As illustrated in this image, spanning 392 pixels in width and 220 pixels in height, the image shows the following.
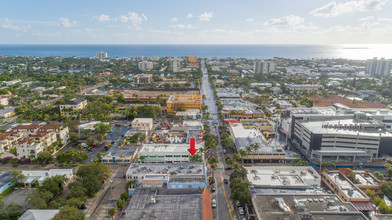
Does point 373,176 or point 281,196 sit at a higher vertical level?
point 281,196

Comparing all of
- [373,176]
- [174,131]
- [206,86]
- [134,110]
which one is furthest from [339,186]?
[206,86]

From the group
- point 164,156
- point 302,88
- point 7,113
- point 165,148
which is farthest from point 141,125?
point 302,88

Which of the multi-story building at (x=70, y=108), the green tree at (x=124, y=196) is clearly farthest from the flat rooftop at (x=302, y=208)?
the multi-story building at (x=70, y=108)

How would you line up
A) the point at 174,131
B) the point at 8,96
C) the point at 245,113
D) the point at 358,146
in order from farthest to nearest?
the point at 8,96
the point at 245,113
the point at 174,131
the point at 358,146

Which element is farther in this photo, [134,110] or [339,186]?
[134,110]

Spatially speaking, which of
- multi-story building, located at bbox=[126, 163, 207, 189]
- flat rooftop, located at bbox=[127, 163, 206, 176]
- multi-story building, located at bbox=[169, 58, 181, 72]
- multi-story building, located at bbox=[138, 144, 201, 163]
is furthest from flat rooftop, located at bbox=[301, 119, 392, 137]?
multi-story building, located at bbox=[169, 58, 181, 72]

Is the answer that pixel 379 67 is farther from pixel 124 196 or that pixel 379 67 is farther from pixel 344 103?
pixel 124 196

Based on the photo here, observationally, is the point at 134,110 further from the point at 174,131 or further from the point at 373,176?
the point at 373,176
